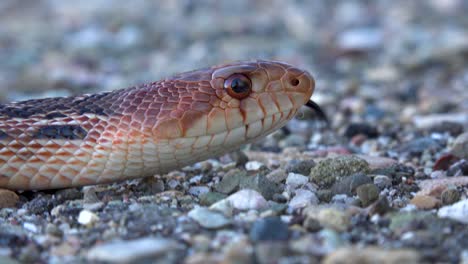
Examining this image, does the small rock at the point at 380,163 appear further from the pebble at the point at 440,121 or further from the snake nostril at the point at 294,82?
the pebble at the point at 440,121

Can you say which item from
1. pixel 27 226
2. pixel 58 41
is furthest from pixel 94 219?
pixel 58 41

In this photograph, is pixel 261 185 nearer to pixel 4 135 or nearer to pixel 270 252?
pixel 270 252

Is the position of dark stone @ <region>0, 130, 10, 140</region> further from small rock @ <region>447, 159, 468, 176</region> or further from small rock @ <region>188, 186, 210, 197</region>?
small rock @ <region>447, 159, 468, 176</region>

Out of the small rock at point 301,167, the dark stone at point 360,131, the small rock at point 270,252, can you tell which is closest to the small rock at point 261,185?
the small rock at point 301,167

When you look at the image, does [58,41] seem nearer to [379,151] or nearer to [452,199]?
[379,151]

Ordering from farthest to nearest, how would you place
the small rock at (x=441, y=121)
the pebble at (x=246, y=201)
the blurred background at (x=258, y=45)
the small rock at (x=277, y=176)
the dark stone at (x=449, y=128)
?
the blurred background at (x=258, y=45)
the small rock at (x=441, y=121)
the dark stone at (x=449, y=128)
the small rock at (x=277, y=176)
the pebble at (x=246, y=201)

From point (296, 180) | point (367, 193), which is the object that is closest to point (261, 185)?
point (296, 180)

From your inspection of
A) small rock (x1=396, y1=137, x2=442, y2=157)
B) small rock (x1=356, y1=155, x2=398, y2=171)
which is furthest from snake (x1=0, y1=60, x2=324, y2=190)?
small rock (x1=396, y1=137, x2=442, y2=157)
